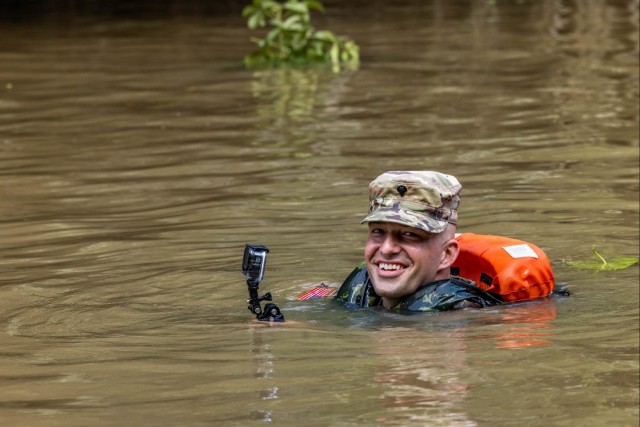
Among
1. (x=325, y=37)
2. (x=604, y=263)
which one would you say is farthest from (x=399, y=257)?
(x=325, y=37)

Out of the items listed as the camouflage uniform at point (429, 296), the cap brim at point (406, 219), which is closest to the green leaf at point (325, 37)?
the camouflage uniform at point (429, 296)

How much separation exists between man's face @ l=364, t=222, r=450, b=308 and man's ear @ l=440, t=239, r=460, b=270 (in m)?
0.04

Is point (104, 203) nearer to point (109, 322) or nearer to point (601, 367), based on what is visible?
point (109, 322)

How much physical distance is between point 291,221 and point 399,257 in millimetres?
2878

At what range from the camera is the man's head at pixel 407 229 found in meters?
6.32

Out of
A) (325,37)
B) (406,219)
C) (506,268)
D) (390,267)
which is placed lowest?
(325,37)

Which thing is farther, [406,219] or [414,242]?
[414,242]

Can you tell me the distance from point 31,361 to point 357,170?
520 cm

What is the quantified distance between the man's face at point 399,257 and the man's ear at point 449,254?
4 cm

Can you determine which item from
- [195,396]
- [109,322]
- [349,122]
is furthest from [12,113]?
[195,396]

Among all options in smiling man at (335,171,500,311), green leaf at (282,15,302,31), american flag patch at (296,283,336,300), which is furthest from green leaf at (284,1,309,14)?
smiling man at (335,171,500,311)

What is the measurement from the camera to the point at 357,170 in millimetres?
10812

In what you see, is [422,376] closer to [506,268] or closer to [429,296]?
[429,296]

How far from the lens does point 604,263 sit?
26.5 ft
